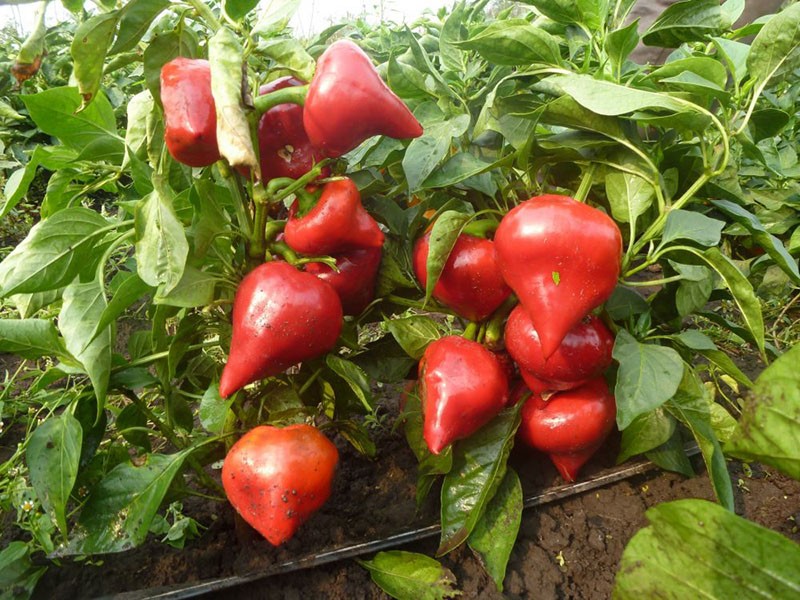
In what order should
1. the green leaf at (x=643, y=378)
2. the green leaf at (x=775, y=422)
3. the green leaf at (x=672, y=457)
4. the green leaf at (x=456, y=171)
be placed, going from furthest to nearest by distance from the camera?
the green leaf at (x=672, y=457), the green leaf at (x=456, y=171), the green leaf at (x=643, y=378), the green leaf at (x=775, y=422)

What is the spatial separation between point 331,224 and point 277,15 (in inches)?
9.1

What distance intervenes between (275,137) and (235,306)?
194 mm

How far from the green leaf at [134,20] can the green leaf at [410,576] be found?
0.66 meters

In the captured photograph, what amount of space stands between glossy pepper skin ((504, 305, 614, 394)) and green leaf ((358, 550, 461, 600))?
10.9 inches

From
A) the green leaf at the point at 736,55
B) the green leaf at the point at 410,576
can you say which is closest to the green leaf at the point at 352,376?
the green leaf at the point at 410,576

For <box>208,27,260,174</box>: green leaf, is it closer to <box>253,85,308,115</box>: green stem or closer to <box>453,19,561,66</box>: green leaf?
<box>253,85,308,115</box>: green stem

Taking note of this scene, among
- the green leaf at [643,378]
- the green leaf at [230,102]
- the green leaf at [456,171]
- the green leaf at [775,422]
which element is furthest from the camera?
the green leaf at [456,171]

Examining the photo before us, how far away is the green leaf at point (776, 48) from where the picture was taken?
633 millimetres

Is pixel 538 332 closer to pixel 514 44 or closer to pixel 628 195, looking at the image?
pixel 628 195

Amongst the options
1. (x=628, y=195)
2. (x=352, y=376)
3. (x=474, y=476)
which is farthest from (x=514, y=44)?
(x=474, y=476)

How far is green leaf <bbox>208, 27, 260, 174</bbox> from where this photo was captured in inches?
18.5

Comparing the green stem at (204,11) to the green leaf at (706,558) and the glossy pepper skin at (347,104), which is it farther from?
the green leaf at (706,558)

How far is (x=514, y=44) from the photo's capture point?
2.21ft

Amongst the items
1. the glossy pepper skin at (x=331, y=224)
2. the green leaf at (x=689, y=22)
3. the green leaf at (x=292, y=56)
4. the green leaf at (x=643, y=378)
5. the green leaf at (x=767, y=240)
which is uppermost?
the green leaf at (x=292, y=56)
